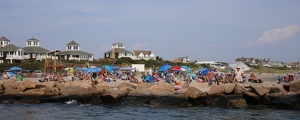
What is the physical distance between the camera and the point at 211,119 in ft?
51.9

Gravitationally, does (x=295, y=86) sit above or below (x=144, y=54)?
below

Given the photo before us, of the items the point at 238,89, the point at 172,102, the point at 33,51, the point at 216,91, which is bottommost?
the point at 172,102

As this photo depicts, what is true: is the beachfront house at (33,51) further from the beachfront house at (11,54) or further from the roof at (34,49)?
the beachfront house at (11,54)

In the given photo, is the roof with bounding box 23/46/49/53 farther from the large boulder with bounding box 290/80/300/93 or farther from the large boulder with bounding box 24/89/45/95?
the large boulder with bounding box 290/80/300/93

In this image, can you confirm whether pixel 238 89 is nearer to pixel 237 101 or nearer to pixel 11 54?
pixel 237 101

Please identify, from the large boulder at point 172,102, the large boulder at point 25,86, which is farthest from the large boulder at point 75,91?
the large boulder at point 172,102

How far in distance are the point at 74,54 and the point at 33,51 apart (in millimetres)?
9353

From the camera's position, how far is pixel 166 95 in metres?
21.1

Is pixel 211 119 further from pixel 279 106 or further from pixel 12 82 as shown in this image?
pixel 12 82

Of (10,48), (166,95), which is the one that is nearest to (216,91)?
(166,95)

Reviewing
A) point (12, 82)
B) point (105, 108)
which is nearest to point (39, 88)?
point (12, 82)

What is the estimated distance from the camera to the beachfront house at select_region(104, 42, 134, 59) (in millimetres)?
89156

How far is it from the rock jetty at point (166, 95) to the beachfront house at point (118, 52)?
61.0 metres

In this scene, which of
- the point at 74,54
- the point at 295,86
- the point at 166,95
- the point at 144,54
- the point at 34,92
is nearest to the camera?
the point at 295,86
